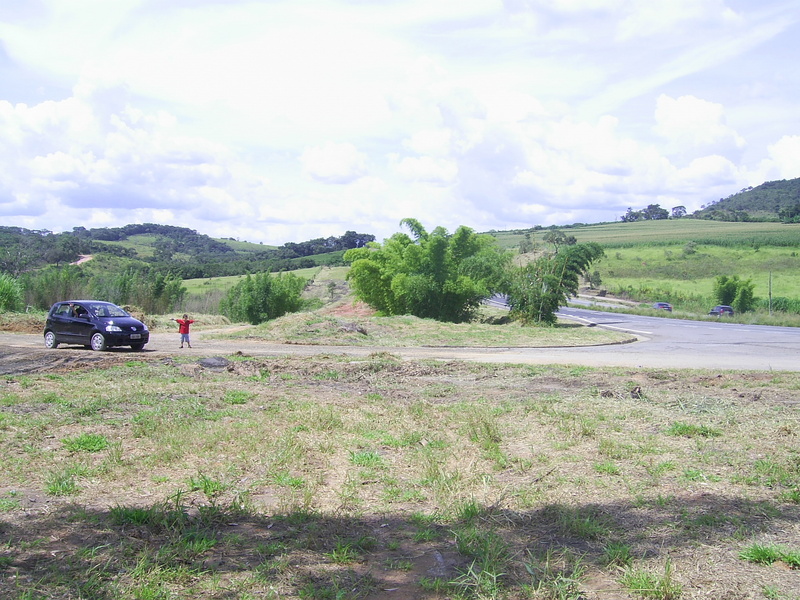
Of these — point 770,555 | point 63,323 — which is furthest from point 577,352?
point 770,555

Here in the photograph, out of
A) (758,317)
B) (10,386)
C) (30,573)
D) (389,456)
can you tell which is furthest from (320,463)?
(758,317)

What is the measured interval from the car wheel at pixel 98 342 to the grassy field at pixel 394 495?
7785 millimetres

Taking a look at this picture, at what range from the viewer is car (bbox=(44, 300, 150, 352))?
18.5 meters

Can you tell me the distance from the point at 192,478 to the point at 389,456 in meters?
2.30

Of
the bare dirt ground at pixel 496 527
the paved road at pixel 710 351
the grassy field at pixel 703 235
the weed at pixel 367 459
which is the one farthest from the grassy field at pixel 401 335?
the grassy field at pixel 703 235

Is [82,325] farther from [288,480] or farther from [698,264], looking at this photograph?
[698,264]

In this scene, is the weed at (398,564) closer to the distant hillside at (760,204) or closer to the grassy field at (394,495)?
the grassy field at (394,495)

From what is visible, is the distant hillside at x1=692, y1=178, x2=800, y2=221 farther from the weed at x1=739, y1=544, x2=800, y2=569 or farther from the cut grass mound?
the weed at x1=739, y1=544, x2=800, y2=569

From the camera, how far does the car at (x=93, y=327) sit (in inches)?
728

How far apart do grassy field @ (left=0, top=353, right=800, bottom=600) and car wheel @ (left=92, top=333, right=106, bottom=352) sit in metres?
7.78

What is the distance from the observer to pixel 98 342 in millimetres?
18578

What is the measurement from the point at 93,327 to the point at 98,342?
522mm

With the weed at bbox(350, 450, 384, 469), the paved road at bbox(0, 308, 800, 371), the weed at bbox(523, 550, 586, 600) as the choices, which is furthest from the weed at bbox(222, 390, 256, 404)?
the weed at bbox(523, 550, 586, 600)

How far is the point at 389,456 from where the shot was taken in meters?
7.45
